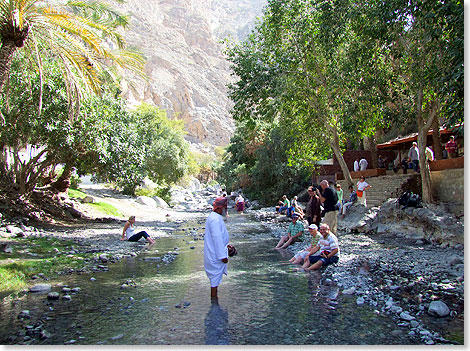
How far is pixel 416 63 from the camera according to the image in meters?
12.5

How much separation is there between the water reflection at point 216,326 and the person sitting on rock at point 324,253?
3414mm

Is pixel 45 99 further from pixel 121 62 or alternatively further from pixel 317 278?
pixel 317 278

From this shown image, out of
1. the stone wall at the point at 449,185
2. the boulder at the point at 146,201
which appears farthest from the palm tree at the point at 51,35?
the boulder at the point at 146,201

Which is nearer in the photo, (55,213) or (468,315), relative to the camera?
(468,315)

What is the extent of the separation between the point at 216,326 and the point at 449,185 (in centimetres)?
1230

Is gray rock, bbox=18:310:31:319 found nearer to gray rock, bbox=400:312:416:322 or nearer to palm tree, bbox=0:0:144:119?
palm tree, bbox=0:0:144:119

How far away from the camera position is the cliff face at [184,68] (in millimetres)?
117375

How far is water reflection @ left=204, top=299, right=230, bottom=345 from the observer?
4902 mm

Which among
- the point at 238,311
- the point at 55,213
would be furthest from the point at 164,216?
the point at 238,311

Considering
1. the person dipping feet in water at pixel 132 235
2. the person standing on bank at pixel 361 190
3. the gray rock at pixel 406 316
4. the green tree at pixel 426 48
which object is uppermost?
the green tree at pixel 426 48

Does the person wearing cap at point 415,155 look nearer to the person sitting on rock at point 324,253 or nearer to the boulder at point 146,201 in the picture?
the person sitting on rock at point 324,253

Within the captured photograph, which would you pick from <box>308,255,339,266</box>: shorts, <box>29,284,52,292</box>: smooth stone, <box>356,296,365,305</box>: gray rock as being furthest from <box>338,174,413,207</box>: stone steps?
<box>29,284,52,292</box>: smooth stone

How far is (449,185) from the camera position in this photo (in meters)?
14.1

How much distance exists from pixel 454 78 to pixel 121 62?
884cm
